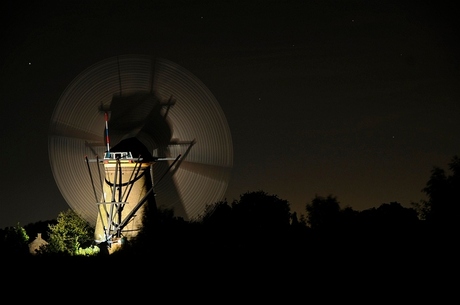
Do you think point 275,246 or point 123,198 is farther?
point 123,198

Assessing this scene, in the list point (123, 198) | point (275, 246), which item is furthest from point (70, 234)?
point (275, 246)

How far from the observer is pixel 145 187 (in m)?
37.9

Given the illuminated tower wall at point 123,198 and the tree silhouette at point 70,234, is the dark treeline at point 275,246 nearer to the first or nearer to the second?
the illuminated tower wall at point 123,198

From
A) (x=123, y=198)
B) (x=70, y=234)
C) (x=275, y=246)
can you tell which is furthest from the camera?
(x=70, y=234)

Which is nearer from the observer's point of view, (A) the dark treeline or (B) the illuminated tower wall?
(A) the dark treeline

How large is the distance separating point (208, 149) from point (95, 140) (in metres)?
6.44

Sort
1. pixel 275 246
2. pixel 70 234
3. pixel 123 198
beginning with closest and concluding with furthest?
1. pixel 275 246
2. pixel 123 198
3. pixel 70 234

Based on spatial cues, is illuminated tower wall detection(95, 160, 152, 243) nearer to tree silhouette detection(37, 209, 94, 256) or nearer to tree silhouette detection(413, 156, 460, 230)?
tree silhouette detection(37, 209, 94, 256)

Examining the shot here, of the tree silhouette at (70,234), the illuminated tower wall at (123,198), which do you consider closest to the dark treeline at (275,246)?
the illuminated tower wall at (123,198)

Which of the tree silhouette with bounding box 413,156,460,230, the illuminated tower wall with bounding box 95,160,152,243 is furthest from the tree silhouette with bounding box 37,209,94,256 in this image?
the tree silhouette with bounding box 413,156,460,230

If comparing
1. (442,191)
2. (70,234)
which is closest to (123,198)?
(70,234)

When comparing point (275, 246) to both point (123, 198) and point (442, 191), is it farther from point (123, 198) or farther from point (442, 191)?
point (442, 191)

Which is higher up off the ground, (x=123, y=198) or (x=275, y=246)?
(x=123, y=198)

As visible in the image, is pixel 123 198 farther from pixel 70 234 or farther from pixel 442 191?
pixel 442 191
